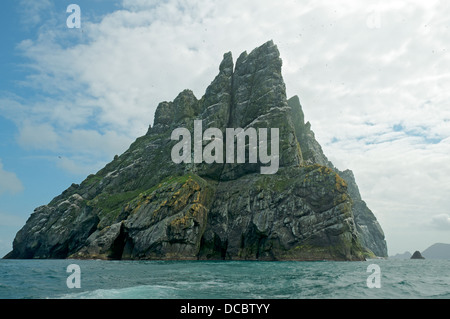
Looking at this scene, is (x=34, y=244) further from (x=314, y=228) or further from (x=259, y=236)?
(x=314, y=228)

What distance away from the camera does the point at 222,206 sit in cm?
10069

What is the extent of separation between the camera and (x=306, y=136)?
175875mm

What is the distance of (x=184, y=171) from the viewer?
11706 cm

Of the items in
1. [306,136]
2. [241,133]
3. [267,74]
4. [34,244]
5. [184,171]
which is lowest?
[34,244]

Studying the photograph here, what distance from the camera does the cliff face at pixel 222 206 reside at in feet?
278

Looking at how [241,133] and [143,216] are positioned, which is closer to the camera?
[143,216]

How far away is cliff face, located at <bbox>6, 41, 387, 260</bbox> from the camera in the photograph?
278 feet

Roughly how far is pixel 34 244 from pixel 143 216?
Result: 2516 inches
